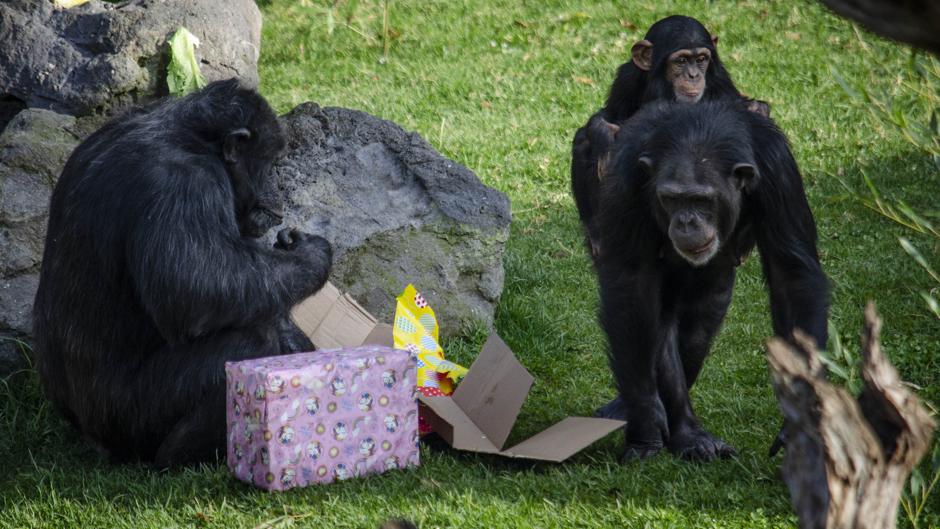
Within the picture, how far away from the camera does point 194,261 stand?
4242 millimetres

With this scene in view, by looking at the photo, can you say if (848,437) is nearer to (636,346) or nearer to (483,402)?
(636,346)

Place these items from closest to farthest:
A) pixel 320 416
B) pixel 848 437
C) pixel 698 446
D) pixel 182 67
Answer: pixel 848 437, pixel 320 416, pixel 698 446, pixel 182 67

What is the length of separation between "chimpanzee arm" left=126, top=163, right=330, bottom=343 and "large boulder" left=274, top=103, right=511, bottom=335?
4.72 feet

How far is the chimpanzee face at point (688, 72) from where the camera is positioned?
568 centimetres

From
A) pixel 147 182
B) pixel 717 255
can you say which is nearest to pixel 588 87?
pixel 717 255

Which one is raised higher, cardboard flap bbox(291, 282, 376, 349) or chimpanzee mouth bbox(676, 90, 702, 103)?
chimpanzee mouth bbox(676, 90, 702, 103)

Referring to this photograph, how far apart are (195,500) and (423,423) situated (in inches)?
42.6

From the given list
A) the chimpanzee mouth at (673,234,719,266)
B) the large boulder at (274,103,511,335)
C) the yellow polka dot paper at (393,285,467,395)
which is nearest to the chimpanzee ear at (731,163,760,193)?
the chimpanzee mouth at (673,234,719,266)

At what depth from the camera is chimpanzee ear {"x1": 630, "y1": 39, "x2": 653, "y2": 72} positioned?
5.87 meters

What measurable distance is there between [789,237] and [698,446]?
2.94 feet

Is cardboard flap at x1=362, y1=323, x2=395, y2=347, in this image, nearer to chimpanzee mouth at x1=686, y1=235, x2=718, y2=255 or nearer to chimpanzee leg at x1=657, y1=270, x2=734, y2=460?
chimpanzee leg at x1=657, y1=270, x2=734, y2=460

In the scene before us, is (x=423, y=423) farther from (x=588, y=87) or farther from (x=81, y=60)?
(x=588, y=87)

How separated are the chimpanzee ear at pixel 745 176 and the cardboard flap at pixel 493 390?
47.5 inches

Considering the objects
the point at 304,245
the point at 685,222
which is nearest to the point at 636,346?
the point at 685,222
